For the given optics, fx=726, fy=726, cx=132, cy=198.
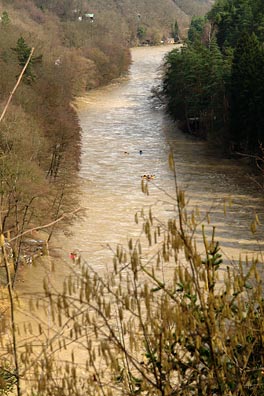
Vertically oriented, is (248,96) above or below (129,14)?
below

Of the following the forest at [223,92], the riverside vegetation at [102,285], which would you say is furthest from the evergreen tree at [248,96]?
the riverside vegetation at [102,285]

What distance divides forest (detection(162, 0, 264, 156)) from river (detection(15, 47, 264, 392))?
58.1 inches

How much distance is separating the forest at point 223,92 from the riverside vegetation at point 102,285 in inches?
383

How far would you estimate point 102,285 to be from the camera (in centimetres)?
394

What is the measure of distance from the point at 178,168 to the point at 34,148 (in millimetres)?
12401

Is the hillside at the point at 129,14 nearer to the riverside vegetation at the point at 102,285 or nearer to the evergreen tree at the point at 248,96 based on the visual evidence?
the riverside vegetation at the point at 102,285

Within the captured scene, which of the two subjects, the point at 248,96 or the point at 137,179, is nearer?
the point at 137,179

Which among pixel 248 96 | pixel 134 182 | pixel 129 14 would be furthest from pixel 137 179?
pixel 129 14

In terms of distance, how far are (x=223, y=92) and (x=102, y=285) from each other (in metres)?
50.8

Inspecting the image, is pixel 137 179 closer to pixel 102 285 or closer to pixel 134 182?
pixel 134 182

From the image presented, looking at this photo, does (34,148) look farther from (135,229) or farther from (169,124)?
(169,124)

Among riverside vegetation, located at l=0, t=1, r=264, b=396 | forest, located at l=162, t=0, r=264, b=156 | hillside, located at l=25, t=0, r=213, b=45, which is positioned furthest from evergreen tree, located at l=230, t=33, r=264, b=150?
hillside, located at l=25, t=0, r=213, b=45

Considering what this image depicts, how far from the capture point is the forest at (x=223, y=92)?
48000 mm

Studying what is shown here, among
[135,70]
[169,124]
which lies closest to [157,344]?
[169,124]
